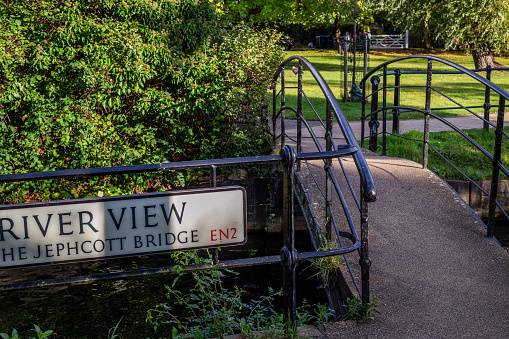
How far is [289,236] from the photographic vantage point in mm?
2924

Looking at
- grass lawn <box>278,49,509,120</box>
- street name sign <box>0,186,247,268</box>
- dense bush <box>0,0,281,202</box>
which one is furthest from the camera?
grass lawn <box>278,49,509,120</box>

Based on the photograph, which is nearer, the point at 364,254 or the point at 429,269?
the point at 364,254

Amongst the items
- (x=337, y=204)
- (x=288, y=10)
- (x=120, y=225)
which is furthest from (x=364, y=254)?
(x=288, y=10)

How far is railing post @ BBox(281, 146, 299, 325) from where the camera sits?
9.27ft

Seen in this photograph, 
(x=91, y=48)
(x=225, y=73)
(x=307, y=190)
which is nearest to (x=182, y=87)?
(x=225, y=73)

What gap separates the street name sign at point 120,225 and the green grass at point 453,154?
19.5 ft

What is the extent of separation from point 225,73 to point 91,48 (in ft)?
6.56

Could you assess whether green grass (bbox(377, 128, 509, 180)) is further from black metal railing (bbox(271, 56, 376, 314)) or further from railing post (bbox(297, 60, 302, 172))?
railing post (bbox(297, 60, 302, 172))

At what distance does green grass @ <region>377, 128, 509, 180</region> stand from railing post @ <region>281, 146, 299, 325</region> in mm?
5588

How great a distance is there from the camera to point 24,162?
7.79 metres

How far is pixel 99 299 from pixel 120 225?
12.2ft

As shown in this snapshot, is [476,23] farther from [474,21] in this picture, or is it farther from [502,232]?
[502,232]

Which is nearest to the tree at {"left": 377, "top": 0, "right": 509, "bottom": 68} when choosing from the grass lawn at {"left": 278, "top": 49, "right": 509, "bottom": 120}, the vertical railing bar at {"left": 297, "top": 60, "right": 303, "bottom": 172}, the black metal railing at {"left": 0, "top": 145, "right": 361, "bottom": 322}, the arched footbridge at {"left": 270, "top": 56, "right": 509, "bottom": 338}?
the grass lawn at {"left": 278, "top": 49, "right": 509, "bottom": 120}

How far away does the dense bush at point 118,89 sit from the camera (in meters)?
7.53
